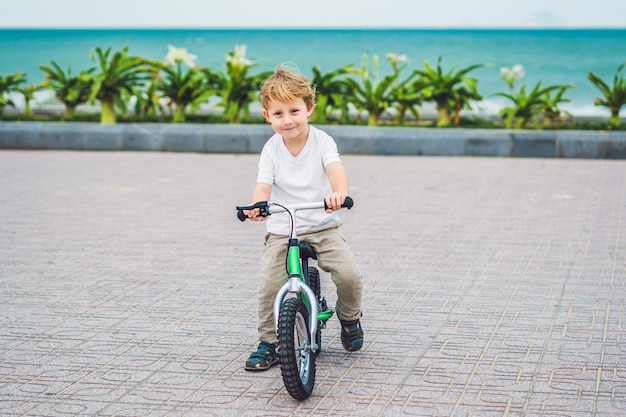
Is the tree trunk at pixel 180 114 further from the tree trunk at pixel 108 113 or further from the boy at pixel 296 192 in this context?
the boy at pixel 296 192

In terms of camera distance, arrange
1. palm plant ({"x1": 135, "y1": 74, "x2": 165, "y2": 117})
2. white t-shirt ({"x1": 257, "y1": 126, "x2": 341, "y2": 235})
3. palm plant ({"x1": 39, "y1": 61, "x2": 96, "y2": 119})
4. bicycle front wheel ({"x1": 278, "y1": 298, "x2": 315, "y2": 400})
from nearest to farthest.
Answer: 1. bicycle front wheel ({"x1": 278, "y1": 298, "x2": 315, "y2": 400})
2. white t-shirt ({"x1": 257, "y1": 126, "x2": 341, "y2": 235})
3. palm plant ({"x1": 39, "y1": 61, "x2": 96, "y2": 119})
4. palm plant ({"x1": 135, "y1": 74, "x2": 165, "y2": 117})

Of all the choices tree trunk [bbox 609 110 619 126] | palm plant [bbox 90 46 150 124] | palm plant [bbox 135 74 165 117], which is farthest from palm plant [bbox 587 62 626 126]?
palm plant [bbox 90 46 150 124]

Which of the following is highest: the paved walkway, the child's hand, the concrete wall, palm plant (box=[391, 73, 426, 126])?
the child's hand

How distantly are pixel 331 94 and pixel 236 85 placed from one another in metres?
1.43

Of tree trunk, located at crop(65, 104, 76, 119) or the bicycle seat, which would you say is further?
tree trunk, located at crop(65, 104, 76, 119)

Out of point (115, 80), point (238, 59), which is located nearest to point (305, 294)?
point (115, 80)

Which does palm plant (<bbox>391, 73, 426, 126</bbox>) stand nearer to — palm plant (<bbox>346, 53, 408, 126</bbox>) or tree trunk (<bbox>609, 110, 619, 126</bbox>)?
palm plant (<bbox>346, 53, 408, 126</bbox>)

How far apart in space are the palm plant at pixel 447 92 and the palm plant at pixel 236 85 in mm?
2519

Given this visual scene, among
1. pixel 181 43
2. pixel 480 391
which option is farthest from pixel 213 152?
pixel 181 43

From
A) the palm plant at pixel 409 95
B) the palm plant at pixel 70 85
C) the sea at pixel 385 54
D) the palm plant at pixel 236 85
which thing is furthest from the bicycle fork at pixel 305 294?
the sea at pixel 385 54

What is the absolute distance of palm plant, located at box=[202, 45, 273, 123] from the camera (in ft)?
47.3

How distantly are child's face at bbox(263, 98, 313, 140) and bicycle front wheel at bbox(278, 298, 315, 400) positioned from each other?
748 mm

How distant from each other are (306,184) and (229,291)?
5.81 ft

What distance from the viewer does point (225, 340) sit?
15.9 feet
